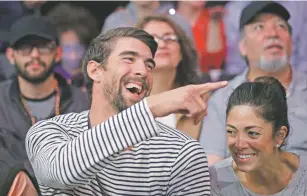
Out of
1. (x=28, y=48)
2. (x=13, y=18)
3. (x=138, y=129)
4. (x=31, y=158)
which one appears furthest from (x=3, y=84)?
(x=138, y=129)

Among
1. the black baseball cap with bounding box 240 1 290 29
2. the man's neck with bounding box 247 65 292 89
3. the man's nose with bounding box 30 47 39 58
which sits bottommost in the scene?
the man's neck with bounding box 247 65 292 89

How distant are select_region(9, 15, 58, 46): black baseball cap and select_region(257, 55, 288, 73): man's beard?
0.58 meters

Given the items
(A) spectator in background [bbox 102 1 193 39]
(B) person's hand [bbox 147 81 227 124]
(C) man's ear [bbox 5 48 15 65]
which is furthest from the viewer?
(A) spectator in background [bbox 102 1 193 39]

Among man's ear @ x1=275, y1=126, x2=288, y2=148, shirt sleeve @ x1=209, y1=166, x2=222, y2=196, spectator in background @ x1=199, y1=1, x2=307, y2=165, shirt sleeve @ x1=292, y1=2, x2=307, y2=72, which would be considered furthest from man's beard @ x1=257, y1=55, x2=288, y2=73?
shirt sleeve @ x1=209, y1=166, x2=222, y2=196

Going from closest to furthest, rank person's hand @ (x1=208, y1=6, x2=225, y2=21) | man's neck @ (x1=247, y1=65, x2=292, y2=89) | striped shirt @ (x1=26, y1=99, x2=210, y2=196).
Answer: striped shirt @ (x1=26, y1=99, x2=210, y2=196), man's neck @ (x1=247, y1=65, x2=292, y2=89), person's hand @ (x1=208, y1=6, x2=225, y2=21)

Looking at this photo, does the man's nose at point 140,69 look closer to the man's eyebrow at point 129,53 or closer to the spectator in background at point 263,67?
the man's eyebrow at point 129,53

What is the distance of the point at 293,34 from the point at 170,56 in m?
0.35

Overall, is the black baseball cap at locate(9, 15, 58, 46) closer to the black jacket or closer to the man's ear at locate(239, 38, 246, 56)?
the black jacket

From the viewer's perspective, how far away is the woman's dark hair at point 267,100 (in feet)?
4.91

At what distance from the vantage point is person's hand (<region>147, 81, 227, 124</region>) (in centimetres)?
113

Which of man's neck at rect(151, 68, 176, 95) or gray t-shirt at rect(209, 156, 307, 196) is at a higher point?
man's neck at rect(151, 68, 176, 95)

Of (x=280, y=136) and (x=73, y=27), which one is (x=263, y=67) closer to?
(x=280, y=136)

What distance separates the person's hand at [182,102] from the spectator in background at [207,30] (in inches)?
39.0

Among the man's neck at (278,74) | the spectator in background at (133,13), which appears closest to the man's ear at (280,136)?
the man's neck at (278,74)
